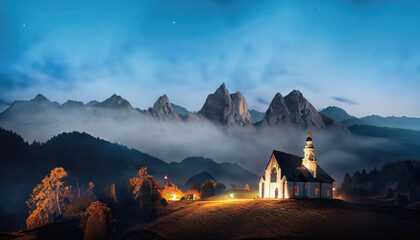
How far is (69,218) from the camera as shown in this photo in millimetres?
78188

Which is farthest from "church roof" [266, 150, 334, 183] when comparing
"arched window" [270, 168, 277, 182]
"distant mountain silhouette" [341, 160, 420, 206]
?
"distant mountain silhouette" [341, 160, 420, 206]

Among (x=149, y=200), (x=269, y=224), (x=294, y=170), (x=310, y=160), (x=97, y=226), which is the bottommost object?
(x=97, y=226)

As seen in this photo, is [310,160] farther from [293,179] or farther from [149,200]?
[149,200]

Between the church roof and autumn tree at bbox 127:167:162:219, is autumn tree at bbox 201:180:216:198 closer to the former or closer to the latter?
autumn tree at bbox 127:167:162:219

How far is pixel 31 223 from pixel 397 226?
74.7 m

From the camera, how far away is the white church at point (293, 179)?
74062 millimetres

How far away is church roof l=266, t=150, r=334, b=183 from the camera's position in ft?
247

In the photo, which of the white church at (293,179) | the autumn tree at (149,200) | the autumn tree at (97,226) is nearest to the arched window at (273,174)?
the white church at (293,179)

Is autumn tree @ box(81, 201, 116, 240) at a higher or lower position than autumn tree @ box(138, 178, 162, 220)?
lower

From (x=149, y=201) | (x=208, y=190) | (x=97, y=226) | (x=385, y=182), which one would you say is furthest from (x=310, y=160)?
(x=385, y=182)

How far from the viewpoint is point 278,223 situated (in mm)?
54844

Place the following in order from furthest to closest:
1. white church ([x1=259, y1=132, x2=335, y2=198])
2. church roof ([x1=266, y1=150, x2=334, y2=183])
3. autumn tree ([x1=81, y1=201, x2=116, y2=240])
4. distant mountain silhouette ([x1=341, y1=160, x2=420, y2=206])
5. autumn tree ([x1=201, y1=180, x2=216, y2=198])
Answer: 1. distant mountain silhouette ([x1=341, y1=160, x2=420, y2=206])
2. autumn tree ([x1=201, y1=180, x2=216, y2=198])
3. church roof ([x1=266, y1=150, x2=334, y2=183])
4. white church ([x1=259, y1=132, x2=335, y2=198])
5. autumn tree ([x1=81, y1=201, x2=116, y2=240])

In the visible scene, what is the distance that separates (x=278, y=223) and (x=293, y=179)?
21.6m

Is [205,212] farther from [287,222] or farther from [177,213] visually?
[287,222]
